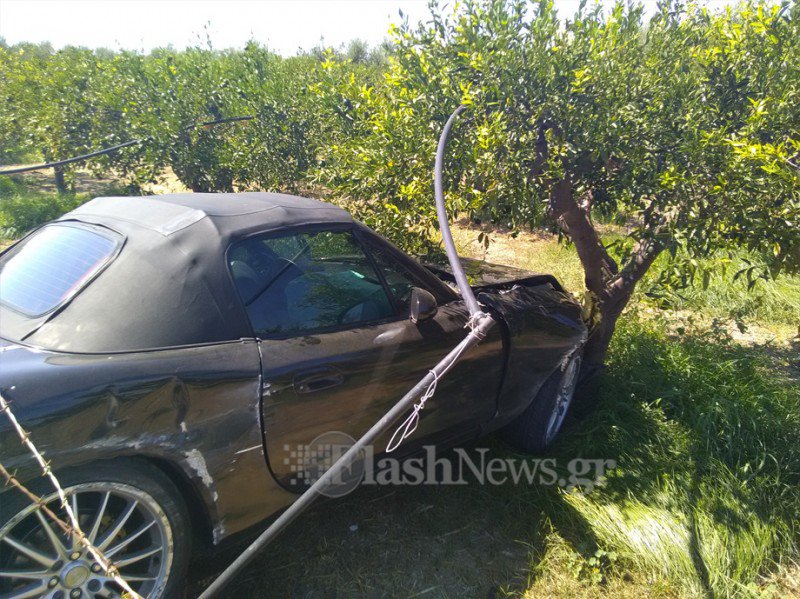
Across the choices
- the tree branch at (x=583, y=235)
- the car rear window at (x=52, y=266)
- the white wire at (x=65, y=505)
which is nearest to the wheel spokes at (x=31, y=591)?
the white wire at (x=65, y=505)

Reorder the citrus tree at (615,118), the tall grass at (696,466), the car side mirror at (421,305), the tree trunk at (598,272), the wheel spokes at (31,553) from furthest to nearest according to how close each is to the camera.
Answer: the tree trunk at (598,272)
the citrus tree at (615,118)
the tall grass at (696,466)
the car side mirror at (421,305)
the wheel spokes at (31,553)

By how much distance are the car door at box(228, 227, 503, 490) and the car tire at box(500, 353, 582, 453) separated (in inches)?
21.0

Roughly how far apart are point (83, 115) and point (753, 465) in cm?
858

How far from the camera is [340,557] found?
8.69 feet

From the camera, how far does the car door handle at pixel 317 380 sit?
2.19 m

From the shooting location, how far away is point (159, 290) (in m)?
2.07

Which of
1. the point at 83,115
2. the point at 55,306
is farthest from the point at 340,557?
the point at 83,115

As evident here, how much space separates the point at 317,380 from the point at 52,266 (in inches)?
47.2

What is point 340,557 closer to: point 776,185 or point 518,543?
point 518,543

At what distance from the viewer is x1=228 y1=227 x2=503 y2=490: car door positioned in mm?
2211

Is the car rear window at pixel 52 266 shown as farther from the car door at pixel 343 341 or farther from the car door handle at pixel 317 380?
the car door handle at pixel 317 380

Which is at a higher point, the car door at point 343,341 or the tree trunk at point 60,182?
the car door at point 343,341

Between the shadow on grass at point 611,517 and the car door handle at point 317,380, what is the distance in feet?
2.95

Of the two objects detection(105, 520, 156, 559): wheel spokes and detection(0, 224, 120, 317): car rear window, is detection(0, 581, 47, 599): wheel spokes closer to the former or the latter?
detection(105, 520, 156, 559): wheel spokes
